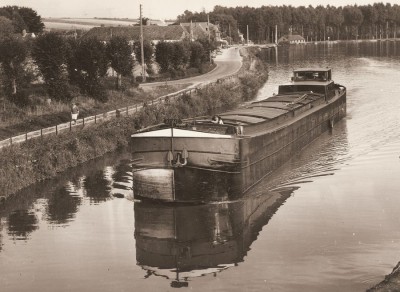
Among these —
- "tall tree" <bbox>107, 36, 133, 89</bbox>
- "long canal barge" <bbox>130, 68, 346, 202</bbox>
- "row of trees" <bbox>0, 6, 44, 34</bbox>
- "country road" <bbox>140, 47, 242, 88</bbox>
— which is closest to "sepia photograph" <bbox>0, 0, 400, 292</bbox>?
"long canal barge" <bbox>130, 68, 346, 202</bbox>

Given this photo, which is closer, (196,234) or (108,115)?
(196,234)

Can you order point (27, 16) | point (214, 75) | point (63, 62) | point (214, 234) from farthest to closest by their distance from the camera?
1. point (27, 16)
2. point (214, 75)
3. point (63, 62)
4. point (214, 234)

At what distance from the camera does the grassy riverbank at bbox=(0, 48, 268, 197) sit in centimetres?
2795

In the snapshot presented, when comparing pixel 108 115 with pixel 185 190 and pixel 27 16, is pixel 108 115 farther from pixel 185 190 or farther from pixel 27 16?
pixel 27 16

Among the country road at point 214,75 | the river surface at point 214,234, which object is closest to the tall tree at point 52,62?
the river surface at point 214,234

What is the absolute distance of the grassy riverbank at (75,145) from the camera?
28.0m

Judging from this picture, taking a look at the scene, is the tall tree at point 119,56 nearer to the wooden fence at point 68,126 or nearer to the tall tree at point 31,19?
the wooden fence at point 68,126

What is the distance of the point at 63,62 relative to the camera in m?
44.6

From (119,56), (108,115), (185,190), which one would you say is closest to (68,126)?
(108,115)

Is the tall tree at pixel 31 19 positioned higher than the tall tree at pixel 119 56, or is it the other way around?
the tall tree at pixel 31 19

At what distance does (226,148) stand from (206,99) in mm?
28915

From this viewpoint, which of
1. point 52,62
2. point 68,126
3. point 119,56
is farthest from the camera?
point 119,56

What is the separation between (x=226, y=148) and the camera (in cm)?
2408

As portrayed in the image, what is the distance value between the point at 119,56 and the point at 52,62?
980 centimetres
